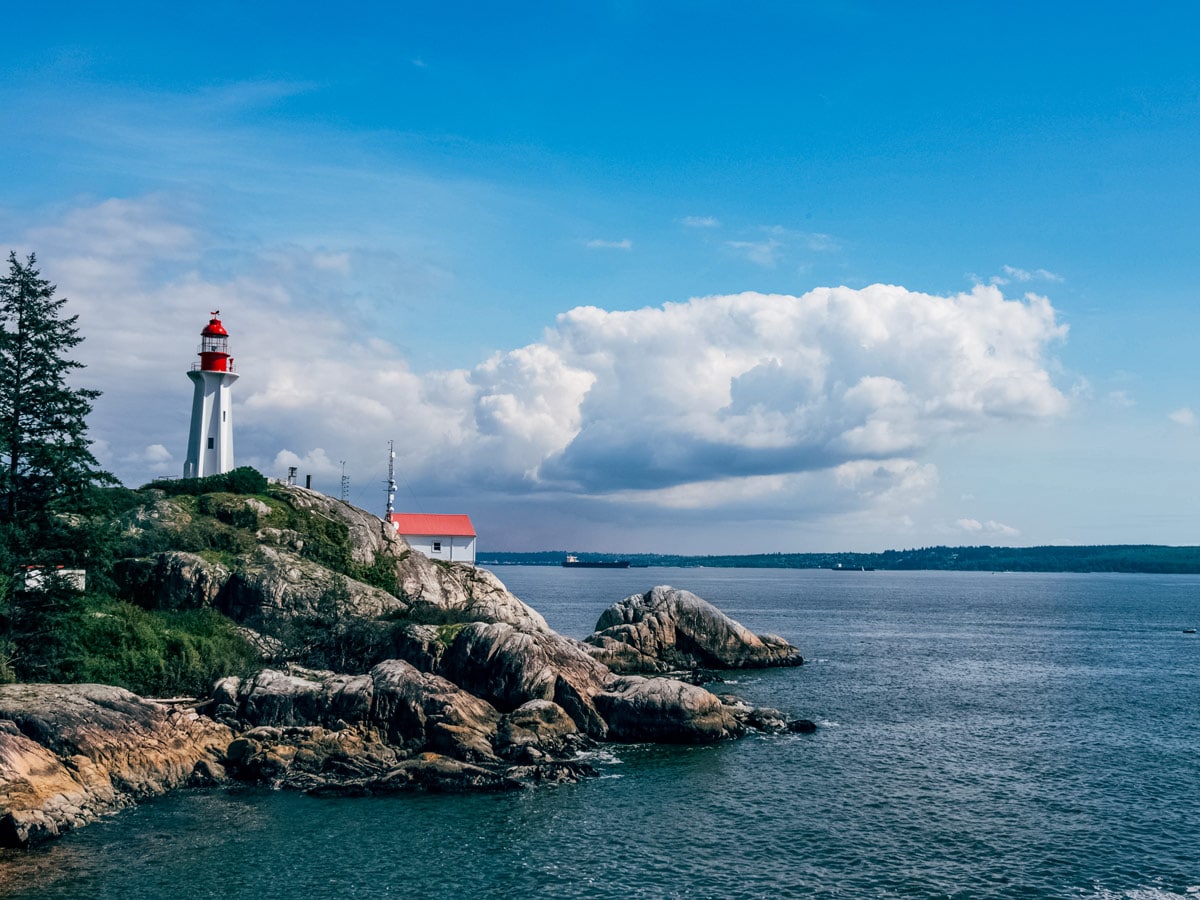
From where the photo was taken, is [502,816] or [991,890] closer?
[991,890]

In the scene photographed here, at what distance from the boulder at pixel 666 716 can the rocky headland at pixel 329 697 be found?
0.09 meters

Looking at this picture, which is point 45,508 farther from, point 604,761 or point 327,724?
point 604,761

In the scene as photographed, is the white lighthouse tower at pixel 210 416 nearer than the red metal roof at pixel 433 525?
Yes

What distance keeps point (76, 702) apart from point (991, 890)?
32.4 m

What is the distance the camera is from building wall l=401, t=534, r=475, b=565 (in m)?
90.1

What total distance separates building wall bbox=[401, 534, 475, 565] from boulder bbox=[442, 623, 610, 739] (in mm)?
45222

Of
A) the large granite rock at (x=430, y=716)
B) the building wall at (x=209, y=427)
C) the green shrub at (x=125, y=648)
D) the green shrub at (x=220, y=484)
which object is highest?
the building wall at (x=209, y=427)

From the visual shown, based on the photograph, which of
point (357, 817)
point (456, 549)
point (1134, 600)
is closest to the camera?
point (357, 817)

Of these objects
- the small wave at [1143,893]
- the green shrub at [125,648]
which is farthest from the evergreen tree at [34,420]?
the small wave at [1143,893]

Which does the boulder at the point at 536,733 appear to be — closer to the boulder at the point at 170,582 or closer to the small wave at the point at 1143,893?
the boulder at the point at 170,582

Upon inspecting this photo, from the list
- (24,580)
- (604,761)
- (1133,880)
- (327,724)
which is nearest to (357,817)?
(327,724)

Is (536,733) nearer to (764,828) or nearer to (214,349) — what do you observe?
(764,828)

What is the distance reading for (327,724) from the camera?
38.6 meters

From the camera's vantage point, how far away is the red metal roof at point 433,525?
9094cm
